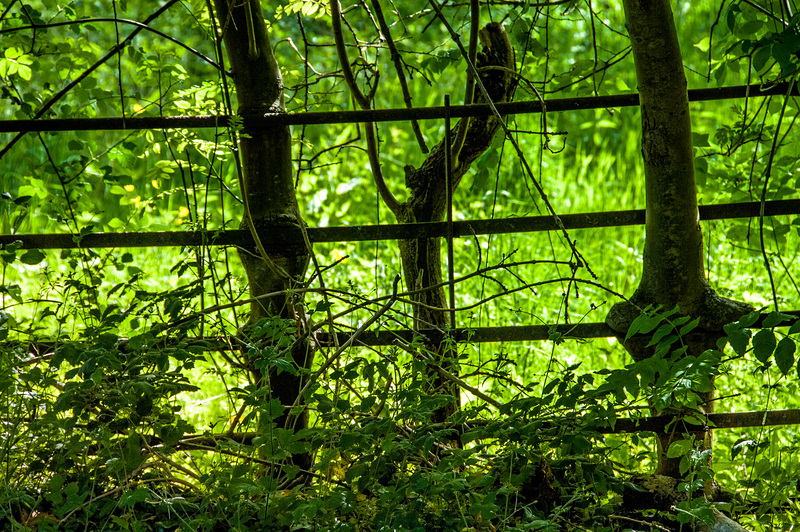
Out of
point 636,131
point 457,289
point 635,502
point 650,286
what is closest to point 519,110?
point 650,286

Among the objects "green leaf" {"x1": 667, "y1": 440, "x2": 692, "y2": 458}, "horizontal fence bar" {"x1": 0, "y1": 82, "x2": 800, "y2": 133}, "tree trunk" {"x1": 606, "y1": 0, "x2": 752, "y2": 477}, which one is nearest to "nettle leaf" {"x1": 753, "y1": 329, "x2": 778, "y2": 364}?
"green leaf" {"x1": 667, "y1": 440, "x2": 692, "y2": 458}

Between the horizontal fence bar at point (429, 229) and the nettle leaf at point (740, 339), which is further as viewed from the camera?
the horizontal fence bar at point (429, 229)

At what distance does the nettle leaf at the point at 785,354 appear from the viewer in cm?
118

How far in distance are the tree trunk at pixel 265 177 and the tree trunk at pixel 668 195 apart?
84 cm

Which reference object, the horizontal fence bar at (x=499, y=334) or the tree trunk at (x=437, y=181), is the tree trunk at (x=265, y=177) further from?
Answer: the tree trunk at (x=437, y=181)

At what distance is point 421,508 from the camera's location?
1.19 metres

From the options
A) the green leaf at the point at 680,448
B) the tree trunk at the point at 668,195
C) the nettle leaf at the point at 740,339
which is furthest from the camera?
the tree trunk at the point at 668,195

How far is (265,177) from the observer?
1.83 m

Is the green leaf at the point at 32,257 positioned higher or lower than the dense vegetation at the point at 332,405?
higher

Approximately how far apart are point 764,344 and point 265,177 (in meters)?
1.20

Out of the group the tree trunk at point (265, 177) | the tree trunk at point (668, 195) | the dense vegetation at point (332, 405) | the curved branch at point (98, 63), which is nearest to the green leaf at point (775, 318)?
the dense vegetation at point (332, 405)

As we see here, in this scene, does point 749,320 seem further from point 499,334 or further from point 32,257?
point 32,257

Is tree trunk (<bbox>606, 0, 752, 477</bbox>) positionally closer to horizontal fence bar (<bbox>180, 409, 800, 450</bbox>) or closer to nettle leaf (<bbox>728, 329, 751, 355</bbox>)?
horizontal fence bar (<bbox>180, 409, 800, 450</bbox>)

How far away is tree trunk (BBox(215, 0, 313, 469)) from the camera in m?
1.80
